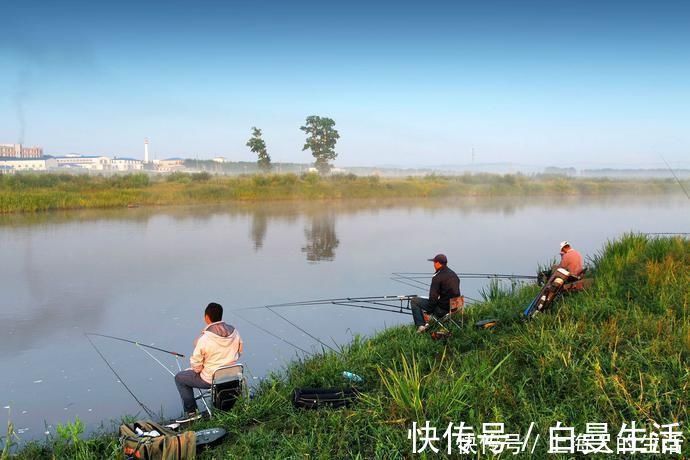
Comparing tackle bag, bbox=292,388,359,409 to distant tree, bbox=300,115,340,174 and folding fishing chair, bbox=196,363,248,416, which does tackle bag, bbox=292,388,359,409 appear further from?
distant tree, bbox=300,115,340,174

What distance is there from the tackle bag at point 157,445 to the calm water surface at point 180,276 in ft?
4.29

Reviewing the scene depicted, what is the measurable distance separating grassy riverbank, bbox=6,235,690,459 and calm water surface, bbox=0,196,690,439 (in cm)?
114

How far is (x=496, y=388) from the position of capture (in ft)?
11.7

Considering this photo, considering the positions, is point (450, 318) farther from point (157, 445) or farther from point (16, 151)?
point (16, 151)

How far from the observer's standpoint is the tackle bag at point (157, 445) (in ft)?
10.2

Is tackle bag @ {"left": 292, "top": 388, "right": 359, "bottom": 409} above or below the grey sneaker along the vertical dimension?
above

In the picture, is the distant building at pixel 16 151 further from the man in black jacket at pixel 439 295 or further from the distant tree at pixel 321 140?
the man in black jacket at pixel 439 295

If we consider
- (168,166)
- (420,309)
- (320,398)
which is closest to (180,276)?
(420,309)

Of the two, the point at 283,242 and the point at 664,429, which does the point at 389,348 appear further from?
the point at 283,242

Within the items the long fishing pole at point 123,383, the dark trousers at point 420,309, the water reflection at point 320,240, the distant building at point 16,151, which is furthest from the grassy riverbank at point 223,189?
the distant building at point 16,151

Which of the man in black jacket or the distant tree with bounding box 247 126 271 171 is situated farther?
the distant tree with bounding box 247 126 271 171

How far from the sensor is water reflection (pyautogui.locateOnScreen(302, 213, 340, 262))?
1376 cm

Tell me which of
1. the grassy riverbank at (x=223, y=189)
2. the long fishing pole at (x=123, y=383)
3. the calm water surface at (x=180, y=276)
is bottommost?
the long fishing pole at (x=123, y=383)

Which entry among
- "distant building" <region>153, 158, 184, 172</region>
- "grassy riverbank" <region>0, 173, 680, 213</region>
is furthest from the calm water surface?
"distant building" <region>153, 158, 184, 172</region>
